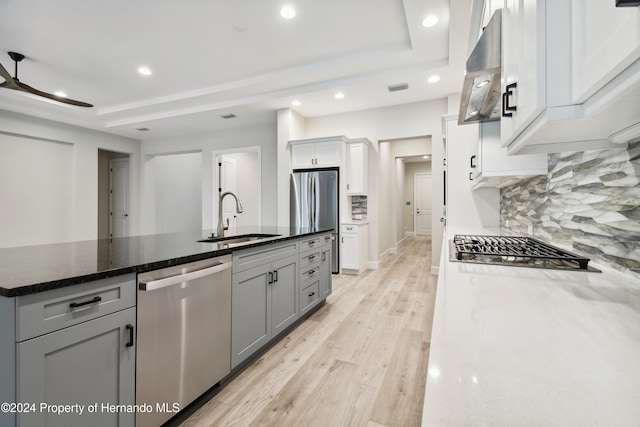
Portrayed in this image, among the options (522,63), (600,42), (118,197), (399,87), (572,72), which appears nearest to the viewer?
(600,42)

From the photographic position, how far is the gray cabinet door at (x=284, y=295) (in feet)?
7.18

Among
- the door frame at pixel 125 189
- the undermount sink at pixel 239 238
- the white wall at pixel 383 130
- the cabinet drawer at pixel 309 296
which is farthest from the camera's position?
the door frame at pixel 125 189

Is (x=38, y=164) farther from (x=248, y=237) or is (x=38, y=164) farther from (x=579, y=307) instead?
(x=579, y=307)

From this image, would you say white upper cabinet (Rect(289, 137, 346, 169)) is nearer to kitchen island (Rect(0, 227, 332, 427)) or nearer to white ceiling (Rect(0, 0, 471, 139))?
white ceiling (Rect(0, 0, 471, 139))

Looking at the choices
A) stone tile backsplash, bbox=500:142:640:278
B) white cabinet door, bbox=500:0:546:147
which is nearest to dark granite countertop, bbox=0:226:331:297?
white cabinet door, bbox=500:0:546:147

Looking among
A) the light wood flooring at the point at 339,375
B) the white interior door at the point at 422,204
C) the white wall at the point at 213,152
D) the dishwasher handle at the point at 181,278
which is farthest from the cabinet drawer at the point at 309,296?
the white interior door at the point at 422,204

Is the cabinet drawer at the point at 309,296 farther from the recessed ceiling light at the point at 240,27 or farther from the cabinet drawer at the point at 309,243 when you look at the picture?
the recessed ceiling light at the point at 240,27

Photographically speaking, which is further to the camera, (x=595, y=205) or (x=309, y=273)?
(x=309, y=273)

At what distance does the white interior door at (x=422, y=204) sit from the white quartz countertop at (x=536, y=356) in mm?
9224

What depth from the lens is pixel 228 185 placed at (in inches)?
267

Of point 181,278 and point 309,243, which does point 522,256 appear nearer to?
point 181,278

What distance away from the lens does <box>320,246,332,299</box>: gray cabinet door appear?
306 centimetres

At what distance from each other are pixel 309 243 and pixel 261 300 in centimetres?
88

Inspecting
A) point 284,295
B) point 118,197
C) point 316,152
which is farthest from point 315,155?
point 118,197
